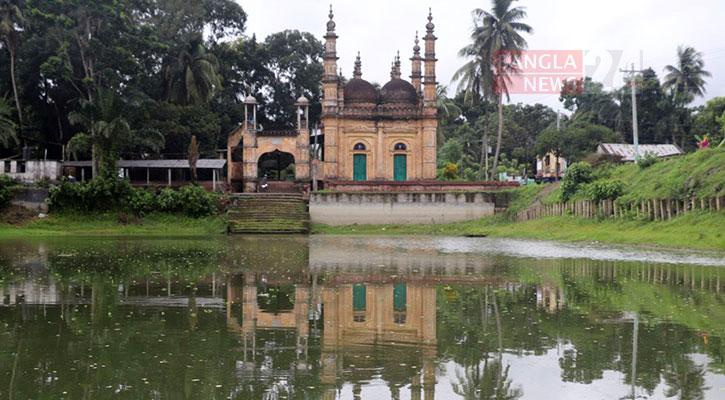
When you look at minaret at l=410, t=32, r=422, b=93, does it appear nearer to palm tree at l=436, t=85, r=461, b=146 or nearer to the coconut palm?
palm tree at l=436, t=85, r=461, b=146

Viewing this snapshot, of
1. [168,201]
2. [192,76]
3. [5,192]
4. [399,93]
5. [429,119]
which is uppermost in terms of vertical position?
[192,76]

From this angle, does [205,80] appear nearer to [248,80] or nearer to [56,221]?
[248,80]

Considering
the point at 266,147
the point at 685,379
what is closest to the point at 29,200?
the point at 266,147

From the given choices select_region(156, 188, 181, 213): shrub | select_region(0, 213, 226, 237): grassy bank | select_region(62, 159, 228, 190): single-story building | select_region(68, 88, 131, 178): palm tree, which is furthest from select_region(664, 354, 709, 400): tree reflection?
select_region(62, 159, 228, 190): single-story building

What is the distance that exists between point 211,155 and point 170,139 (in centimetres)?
356

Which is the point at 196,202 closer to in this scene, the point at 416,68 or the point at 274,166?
the point at 416,68

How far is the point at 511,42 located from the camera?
172ft

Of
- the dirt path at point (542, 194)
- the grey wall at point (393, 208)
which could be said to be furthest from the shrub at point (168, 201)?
the dirt path at point (542, 194)

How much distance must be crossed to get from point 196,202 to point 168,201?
176 centimetres

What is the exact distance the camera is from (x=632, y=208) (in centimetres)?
3278

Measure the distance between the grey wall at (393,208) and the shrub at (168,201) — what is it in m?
8.43

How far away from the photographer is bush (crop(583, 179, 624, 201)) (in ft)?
113

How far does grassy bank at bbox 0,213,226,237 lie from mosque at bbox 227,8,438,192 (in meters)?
8.19

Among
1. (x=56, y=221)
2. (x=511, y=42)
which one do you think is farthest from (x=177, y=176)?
(x=511, y=42)
